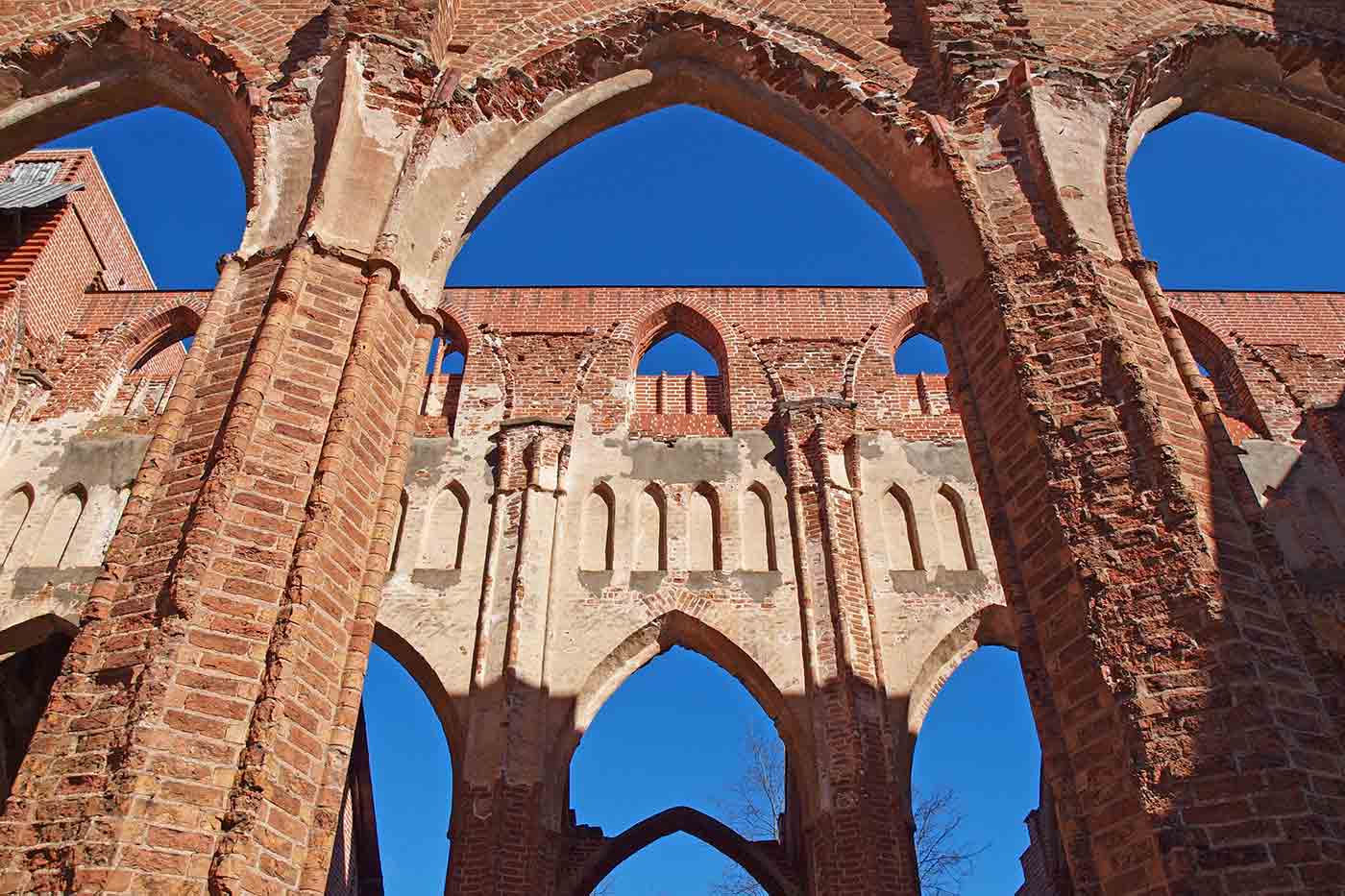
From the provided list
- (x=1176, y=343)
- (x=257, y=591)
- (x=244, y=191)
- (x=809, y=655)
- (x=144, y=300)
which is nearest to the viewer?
(x=257, y=591)

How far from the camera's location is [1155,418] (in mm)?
4199

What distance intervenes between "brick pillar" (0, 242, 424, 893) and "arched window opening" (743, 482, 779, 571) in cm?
698

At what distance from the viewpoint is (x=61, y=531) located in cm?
1155

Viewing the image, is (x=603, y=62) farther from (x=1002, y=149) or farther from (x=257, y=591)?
(x=257, y=591)

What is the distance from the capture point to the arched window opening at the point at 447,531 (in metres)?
11.3

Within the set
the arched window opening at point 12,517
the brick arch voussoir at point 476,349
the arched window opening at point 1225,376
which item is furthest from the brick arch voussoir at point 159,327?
the arched window opening at point 1225,376

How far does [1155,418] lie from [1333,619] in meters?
8.75

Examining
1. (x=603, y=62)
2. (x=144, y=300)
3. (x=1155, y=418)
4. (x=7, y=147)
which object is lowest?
(x=1155, y=418)

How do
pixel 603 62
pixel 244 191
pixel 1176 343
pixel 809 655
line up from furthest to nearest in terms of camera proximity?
pixel 809 655, pixel 603 62, pixel 244 191, pixel 1176 343

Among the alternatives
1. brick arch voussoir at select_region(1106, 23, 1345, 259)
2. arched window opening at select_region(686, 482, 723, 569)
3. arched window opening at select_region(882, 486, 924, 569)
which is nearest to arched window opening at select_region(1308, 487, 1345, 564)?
arched window opening at select_region(882, 486, 924, 569)

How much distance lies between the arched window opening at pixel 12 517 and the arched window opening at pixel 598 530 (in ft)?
22.4

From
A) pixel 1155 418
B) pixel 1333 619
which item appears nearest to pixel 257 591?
pixel 1155 418

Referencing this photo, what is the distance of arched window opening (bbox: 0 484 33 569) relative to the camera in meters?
11.3

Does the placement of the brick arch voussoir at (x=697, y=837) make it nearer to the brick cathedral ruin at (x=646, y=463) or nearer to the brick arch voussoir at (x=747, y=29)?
the brick cathedral ruin at (x=646, y=463)
